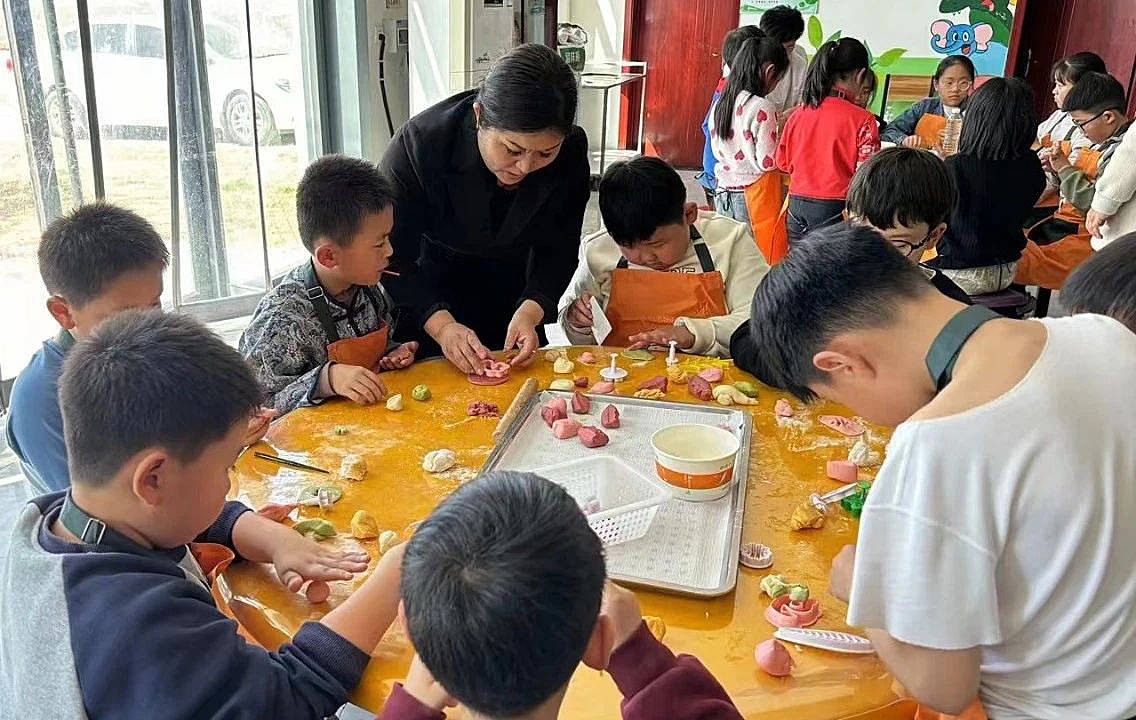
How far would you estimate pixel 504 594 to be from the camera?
0.78m

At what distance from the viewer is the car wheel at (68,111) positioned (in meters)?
3.21

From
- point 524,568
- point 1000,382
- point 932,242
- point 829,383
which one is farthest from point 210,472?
point 932,242

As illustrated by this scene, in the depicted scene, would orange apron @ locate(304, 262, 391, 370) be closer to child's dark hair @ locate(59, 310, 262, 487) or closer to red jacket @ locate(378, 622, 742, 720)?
child's dark hair @ locate(59, 310, 262, 487)

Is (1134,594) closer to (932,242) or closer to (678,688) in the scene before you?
Result: (678,688)

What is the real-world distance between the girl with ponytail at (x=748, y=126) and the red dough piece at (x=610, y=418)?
332 cm

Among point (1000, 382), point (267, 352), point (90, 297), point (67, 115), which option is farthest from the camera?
point (67, 115)

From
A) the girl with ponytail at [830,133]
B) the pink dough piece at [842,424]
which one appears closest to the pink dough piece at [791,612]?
the pink dough piece at [842,424]

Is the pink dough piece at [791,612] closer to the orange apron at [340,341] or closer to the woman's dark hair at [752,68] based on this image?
the orange apron at [340,341]

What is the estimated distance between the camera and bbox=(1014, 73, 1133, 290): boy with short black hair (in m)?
3.79

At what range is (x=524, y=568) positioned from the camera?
0.79 meters

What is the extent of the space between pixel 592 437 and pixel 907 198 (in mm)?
1079

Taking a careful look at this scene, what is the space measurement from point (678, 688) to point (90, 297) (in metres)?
1.33

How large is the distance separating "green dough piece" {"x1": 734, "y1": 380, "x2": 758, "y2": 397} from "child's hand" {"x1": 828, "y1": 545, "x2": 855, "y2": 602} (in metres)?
0.75

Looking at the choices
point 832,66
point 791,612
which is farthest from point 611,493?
point 832,66
